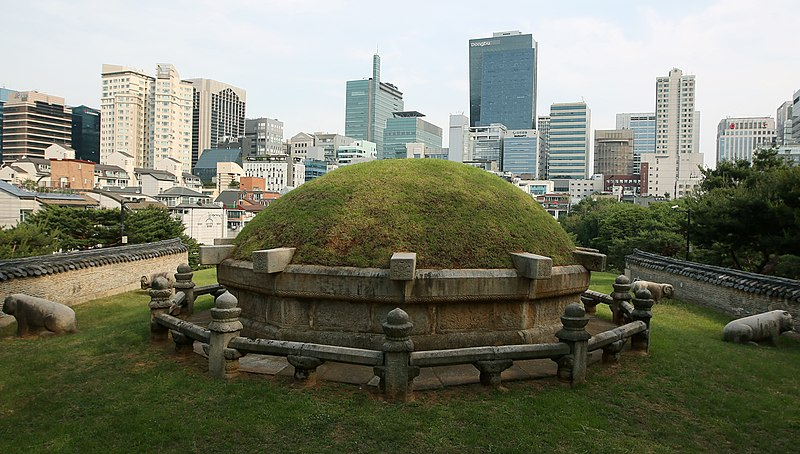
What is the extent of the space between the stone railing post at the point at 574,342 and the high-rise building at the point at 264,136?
470ft

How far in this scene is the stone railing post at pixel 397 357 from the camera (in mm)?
7071

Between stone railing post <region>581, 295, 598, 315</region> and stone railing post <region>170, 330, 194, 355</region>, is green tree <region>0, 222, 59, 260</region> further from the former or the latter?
stone railing post <region>581, 295, 598, 315</region>

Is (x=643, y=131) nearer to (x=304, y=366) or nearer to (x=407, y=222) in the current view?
(x=407, y=222)

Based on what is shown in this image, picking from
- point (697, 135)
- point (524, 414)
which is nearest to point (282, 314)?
point (524, 414)

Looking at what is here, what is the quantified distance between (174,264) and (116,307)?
8989mm

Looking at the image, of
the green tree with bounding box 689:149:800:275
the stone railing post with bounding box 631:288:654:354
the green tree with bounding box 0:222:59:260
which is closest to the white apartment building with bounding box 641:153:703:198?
the green tree with bounding box 689:149:800:275

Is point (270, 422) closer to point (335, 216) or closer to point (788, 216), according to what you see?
point (335, 216)

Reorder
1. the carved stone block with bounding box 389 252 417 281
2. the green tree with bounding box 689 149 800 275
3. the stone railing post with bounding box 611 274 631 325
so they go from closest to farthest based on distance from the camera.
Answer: the carved stone block with bounding box 389 252 417 281 → the stone railing post with bounding box 611 274 631 325 → the green tree with bounding box 689 149 800 275

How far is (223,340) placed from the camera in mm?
7863

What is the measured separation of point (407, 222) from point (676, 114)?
17807cm

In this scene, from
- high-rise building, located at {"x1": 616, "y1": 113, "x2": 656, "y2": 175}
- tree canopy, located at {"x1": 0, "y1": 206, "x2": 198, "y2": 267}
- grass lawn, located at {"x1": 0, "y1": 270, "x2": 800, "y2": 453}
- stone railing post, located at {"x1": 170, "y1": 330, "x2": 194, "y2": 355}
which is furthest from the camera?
high-rise building, located at {"x1": 616, "y1": 113, "x2": 656, "y2": 175}

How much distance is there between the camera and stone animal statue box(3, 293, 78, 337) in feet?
36.5

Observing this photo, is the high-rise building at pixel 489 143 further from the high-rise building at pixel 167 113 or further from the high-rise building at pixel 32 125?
the high-rise building at pixel 32 125

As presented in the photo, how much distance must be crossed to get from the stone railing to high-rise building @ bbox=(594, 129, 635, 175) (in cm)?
15834
